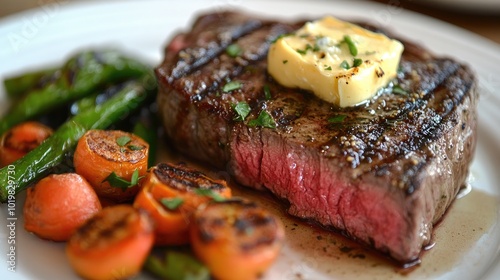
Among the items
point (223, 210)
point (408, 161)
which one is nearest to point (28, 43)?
point (223, 210)

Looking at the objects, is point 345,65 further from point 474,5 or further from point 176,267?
point 474,5

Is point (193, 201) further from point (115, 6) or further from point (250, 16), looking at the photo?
point (115, 6)

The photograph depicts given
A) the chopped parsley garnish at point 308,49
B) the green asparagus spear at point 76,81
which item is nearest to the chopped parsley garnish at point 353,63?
the chopped parsley garnish at point 308,49

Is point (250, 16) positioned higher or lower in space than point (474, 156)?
higher

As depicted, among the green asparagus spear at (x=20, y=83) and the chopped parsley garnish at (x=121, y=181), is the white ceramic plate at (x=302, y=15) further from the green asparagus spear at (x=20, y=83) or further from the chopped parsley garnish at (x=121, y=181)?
the chopped parsley garnish at (x=121, y=181)

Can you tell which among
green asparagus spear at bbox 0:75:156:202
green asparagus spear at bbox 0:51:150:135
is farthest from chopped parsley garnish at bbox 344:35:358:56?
green asparagus spear at bbox 0:51:150:135

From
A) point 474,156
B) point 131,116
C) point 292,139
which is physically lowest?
point 474,156
